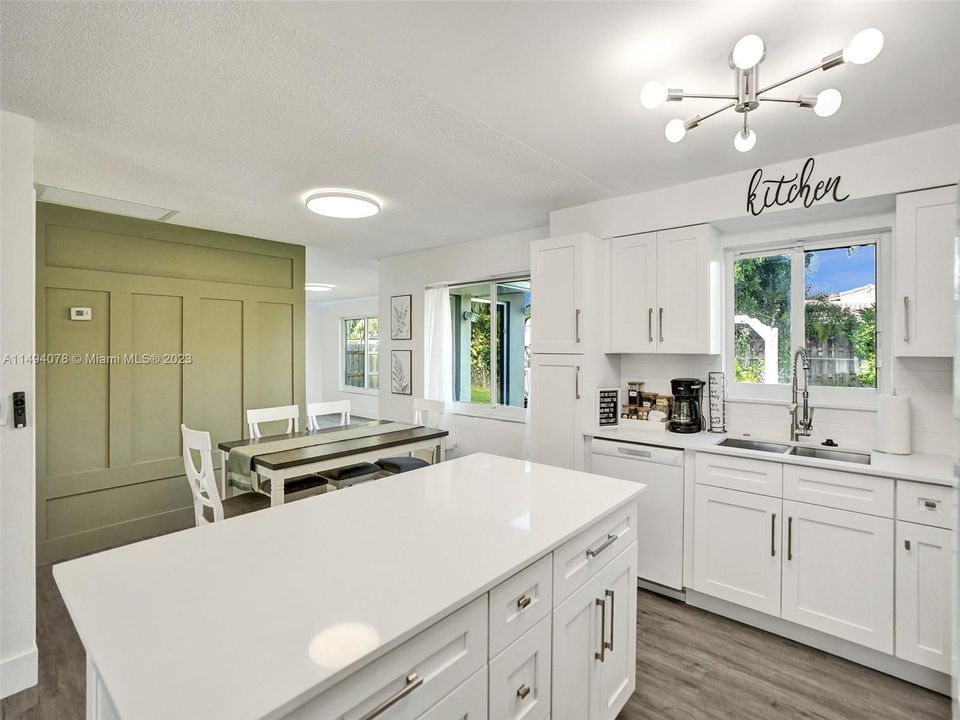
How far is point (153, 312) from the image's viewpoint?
3771 millimetres

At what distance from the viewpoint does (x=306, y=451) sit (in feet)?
9.83

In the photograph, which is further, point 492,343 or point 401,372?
point 401,372

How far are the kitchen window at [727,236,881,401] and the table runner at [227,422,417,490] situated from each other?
2608mm

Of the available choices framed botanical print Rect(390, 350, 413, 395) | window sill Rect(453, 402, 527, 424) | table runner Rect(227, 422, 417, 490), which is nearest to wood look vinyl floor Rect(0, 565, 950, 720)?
table runner Rect(227, 422, 417, 490)

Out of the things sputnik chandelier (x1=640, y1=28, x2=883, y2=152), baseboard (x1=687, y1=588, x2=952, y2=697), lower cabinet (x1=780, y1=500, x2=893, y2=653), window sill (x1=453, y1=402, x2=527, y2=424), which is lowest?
baseboard (x1=687, y1=588, x2=952, y2=697)

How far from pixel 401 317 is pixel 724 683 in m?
4.21

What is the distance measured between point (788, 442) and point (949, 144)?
1629mm

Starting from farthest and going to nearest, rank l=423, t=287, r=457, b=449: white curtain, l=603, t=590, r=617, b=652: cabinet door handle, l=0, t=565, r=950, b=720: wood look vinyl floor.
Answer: l=423, t=287, r=457, b=449: white curtain, l=0, t=565, r=950, b=720: wood look vinyl floor, l=603, t=590, r=617, b=652: cabinet door handle

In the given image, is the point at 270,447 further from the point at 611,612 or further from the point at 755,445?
the point at 755,445

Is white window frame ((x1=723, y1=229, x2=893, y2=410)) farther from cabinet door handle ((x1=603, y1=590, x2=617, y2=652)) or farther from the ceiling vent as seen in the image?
the ceiling vent

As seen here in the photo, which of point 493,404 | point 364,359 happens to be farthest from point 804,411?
point 364,359

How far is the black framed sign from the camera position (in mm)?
3234

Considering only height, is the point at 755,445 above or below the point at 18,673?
above

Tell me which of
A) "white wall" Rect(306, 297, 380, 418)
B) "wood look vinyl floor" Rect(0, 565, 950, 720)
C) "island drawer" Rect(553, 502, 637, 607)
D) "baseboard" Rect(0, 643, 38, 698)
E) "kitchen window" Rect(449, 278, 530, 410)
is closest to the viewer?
"island drawer" Rect(553, 502, 637, 607)
